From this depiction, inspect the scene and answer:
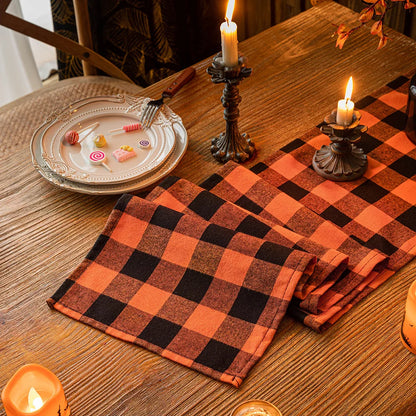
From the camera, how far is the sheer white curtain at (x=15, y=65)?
7.43 ft

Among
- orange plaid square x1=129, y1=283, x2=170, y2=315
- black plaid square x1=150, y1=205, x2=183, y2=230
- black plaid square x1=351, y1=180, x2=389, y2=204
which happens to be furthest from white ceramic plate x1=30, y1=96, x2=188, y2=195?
black plaid square x1=351, y1=180, x2=389, y2=204

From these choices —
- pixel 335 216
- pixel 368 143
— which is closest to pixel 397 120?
pixel 368 143

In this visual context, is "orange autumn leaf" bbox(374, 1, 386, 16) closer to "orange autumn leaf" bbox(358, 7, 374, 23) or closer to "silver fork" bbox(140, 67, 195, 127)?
"orange autumn leaf" bbox(358, 7, 374, 23)

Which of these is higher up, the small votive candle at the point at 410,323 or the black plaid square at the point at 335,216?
the small votive candle at the point at 410,323

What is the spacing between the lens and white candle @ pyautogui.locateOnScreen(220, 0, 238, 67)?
3.40 ft

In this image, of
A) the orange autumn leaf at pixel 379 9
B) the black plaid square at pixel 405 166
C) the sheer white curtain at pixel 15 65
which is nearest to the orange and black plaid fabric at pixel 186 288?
the black plaid square at pixel 405 166

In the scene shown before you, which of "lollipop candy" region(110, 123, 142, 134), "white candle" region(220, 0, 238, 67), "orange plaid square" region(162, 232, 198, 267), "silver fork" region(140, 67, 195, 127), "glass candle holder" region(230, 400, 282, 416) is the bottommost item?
"glass candle holder" region(230, 400, 282, 416)

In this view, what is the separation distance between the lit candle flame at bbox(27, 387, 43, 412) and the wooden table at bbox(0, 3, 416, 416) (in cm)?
10

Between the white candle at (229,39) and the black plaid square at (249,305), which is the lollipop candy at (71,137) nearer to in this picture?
the white candle at (229,39)

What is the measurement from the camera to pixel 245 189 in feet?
3.56

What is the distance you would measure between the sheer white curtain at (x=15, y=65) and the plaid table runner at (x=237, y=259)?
1496 mm

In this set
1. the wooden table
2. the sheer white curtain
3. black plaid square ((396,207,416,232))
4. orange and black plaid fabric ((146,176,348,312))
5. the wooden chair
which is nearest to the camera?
the wooden table

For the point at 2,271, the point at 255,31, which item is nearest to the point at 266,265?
the point at 2,271

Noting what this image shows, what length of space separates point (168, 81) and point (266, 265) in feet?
2.15
